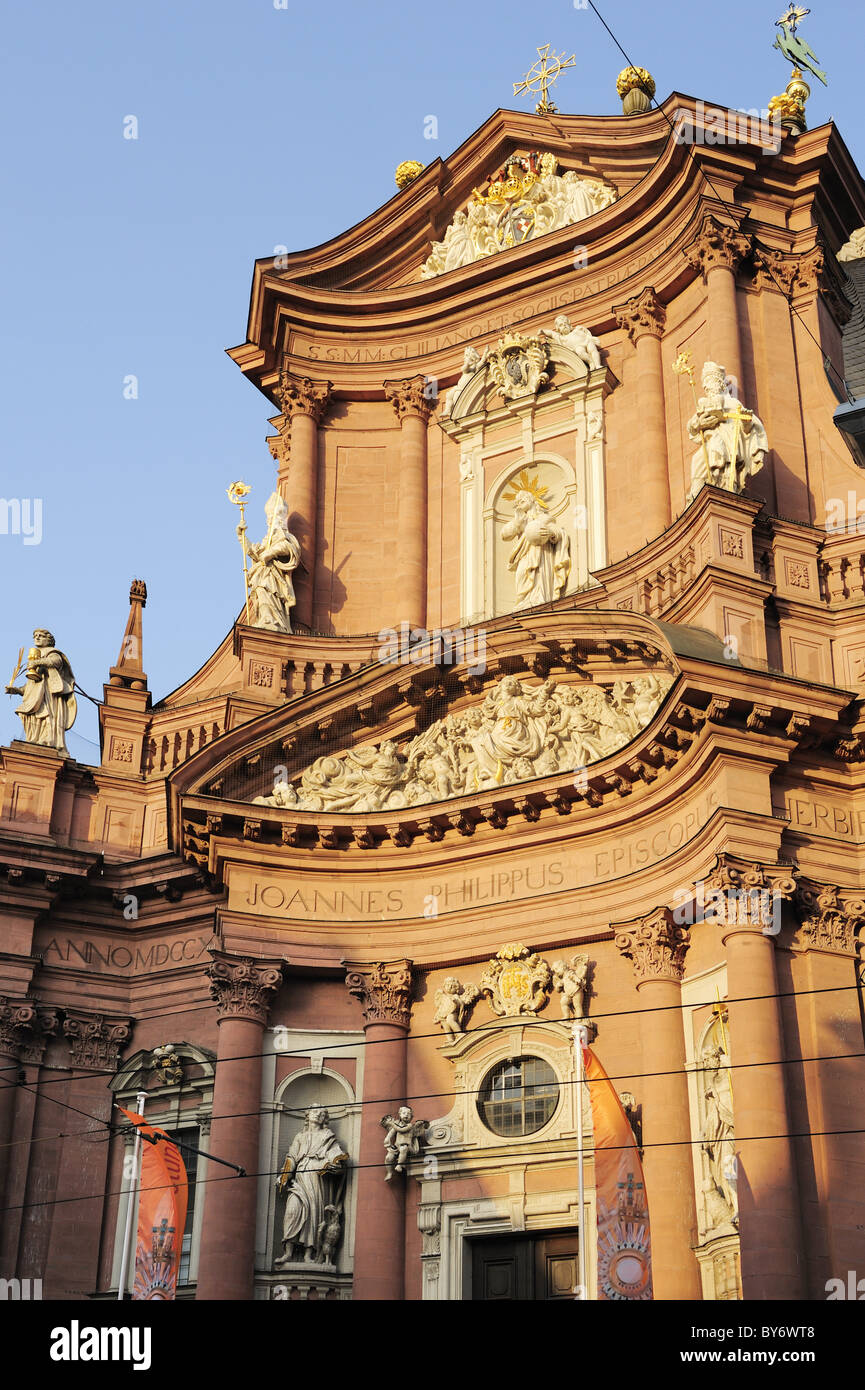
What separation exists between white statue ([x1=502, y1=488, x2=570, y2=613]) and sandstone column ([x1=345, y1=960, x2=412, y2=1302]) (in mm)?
5476

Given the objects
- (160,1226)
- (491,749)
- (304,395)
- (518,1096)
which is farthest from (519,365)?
(160,1226)

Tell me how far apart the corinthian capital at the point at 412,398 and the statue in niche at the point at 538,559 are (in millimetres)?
3143

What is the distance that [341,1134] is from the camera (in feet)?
69.1

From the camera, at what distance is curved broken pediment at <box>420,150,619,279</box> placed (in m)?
26.5

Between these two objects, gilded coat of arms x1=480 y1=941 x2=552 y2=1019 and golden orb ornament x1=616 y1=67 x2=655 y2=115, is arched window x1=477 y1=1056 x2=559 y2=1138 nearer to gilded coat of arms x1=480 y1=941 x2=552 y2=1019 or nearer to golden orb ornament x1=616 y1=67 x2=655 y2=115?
gilded coat of arms x1=480 y1=941 x2=552 y2=1019

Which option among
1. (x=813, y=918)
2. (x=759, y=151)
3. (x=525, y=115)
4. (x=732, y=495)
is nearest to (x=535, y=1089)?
(x=813, y=918)

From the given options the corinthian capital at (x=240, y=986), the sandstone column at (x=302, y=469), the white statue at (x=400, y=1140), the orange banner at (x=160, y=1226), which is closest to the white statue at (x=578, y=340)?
the sandstone column at (x=302, y=469)

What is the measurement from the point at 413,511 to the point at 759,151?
699 cm

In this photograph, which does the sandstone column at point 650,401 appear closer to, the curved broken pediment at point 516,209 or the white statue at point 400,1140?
the curved broken pediment at point 516,209

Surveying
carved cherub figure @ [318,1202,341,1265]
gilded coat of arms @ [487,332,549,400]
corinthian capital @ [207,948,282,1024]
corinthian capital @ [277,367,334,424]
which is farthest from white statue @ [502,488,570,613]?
carved cherub figure @ [318,1202,341,1265]
